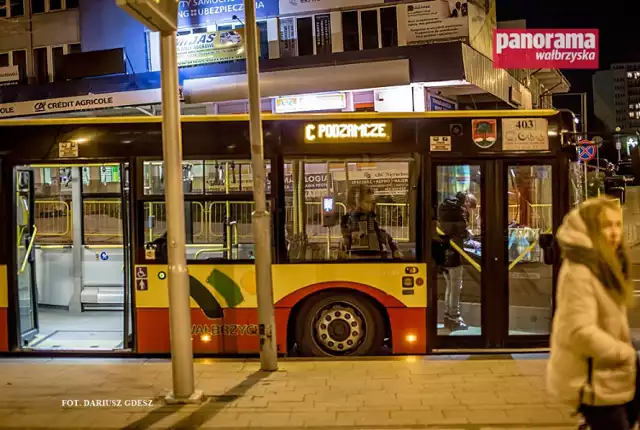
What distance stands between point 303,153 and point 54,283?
4.61m

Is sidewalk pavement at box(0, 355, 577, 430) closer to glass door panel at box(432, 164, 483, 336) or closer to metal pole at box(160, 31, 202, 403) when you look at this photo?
metal pole at box(160, 31, 202, 403)

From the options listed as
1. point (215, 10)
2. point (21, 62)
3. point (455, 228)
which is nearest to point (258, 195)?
point (455, 228)

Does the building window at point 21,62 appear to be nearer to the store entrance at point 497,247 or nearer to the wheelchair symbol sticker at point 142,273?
the wheelchair symbol sticker at point 142,273

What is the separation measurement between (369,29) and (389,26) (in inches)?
19.1

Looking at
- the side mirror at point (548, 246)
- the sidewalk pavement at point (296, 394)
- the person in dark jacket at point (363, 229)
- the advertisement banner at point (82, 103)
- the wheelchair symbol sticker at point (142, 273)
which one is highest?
the advertisement banner at point (82, 103)

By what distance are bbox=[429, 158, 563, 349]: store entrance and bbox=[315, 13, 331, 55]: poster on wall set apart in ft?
32.0

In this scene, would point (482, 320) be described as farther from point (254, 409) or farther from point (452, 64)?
point (452, 64)

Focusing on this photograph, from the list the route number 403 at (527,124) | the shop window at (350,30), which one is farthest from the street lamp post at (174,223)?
the shop window at (350,30)

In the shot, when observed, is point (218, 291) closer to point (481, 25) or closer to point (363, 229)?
point (363, 229)

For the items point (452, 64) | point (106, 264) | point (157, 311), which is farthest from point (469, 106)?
point (157, 311)

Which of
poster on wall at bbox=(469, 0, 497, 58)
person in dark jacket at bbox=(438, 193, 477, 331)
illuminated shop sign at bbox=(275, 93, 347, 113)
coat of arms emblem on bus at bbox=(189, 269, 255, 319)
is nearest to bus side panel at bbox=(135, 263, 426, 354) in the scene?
coat of arms emblem on bus at bbox=(189, 269, 255, 319)

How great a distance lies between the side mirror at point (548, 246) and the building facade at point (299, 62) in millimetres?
7295

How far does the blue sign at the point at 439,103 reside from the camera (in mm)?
15555

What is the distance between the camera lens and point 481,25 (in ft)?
54.1
